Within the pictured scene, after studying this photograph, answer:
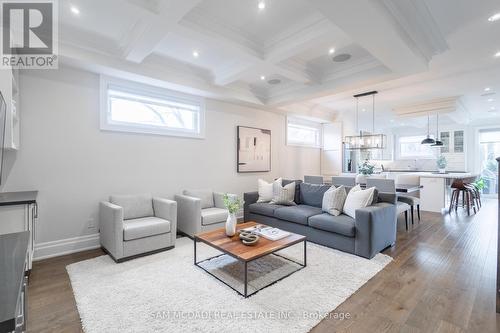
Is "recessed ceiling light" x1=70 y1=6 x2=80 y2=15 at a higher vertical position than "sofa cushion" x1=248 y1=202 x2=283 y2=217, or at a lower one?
higher

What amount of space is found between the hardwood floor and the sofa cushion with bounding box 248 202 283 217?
1.85 meters

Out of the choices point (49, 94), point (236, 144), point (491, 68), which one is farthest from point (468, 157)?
point (49, 94)

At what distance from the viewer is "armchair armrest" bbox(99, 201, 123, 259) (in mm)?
2924

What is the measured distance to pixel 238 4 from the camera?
2510mm

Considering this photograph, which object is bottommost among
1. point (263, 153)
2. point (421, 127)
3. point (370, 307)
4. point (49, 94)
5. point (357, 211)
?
point (370, 307)

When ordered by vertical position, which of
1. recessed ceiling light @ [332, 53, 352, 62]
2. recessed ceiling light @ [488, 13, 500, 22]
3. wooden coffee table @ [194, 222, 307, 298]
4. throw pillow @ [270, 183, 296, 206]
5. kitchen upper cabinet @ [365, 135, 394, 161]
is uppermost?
recessed ceiling light @ [332, 53, 352, 62]

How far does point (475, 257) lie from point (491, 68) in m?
3.14

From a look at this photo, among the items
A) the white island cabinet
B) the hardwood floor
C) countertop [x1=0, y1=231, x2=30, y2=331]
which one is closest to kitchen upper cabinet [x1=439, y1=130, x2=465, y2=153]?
the white island cabinet

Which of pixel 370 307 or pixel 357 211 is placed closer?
pixel 370 307

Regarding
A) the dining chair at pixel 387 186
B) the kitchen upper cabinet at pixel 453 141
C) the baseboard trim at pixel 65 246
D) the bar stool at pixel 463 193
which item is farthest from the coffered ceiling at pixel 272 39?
the kitchen upper cabinet at pixel 453 141

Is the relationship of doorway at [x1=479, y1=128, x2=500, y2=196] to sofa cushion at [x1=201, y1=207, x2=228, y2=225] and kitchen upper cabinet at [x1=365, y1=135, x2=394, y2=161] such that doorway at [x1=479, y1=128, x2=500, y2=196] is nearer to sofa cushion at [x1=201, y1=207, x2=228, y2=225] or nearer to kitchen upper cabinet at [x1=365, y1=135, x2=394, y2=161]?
kitchen upper cabinet at [x1=365, y1=135, x2=394, y2=161]

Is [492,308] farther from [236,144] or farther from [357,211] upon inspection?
[236,144]

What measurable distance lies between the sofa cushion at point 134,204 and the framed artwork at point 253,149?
2.18 m

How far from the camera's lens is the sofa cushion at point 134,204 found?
346 cm
